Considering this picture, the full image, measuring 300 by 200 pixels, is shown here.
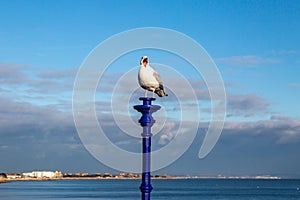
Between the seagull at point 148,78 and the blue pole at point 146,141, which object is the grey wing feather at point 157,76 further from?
the blue pole at point 146,141

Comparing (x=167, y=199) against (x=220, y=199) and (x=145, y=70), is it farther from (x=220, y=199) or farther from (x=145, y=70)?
(x=145, y=70)

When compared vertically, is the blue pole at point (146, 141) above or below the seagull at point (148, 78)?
below

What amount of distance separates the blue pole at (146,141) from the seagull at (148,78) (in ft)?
1.70

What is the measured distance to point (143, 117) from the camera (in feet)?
50.9

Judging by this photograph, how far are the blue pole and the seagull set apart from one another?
1.70 ft

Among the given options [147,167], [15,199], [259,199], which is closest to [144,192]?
[147,167]

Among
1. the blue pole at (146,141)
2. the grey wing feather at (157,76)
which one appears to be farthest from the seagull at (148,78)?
the blue pole at (146,141)

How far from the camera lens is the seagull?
15.8 m

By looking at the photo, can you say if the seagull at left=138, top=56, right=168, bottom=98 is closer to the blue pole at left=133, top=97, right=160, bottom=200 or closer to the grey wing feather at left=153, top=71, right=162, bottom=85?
the grey wing feather at left=153, top=71, right=162, bottom=85

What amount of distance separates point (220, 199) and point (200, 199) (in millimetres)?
4683

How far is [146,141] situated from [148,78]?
5.52 feet

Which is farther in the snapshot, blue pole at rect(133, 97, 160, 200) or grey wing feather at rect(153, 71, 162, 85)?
grey wing feather at rect(153, 71, 162, 85)

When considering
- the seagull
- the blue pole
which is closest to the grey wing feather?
the seagull

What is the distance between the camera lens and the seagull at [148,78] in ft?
51.8
